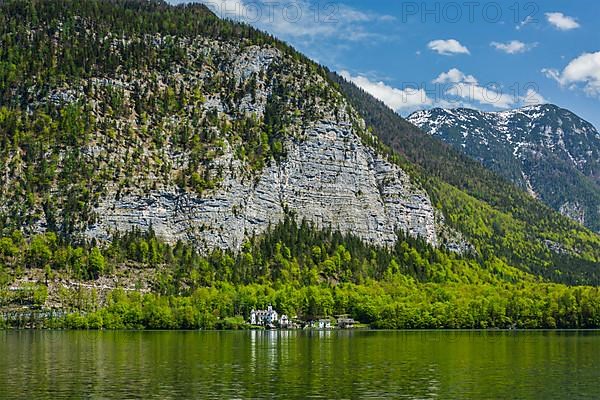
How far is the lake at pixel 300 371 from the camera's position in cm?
6656

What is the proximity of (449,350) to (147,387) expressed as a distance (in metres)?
58.0

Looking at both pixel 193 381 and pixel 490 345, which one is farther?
pixel 490 345

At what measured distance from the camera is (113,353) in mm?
107500

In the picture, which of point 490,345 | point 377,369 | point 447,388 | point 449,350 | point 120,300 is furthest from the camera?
point 120,300

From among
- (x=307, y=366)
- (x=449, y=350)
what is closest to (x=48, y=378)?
(x=307, y=366)

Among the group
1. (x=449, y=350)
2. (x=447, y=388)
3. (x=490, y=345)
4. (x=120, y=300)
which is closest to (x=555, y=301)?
(x=490, y=345)

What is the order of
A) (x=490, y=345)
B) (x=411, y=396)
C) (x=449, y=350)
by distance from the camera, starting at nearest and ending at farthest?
(x=411, y=396), (x=449, y=350), (x=490, y=345)

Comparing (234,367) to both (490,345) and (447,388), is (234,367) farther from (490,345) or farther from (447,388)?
(490,345)

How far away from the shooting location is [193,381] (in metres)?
73.9

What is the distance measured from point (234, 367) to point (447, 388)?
27.8 m

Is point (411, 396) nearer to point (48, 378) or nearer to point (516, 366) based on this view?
point (516, 366)

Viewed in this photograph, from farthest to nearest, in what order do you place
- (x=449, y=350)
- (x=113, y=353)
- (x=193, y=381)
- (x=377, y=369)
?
(x=449, y=350) < (x=113, y=353) < (x=377, y=369) < (x=193, y=381)

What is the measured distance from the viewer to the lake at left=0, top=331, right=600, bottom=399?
66.6m

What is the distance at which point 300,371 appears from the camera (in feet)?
275
